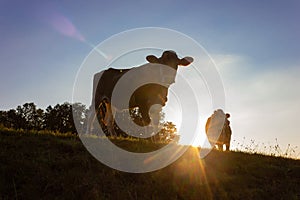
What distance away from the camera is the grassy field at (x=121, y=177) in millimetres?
7316

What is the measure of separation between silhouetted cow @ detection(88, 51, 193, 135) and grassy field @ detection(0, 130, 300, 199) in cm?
255

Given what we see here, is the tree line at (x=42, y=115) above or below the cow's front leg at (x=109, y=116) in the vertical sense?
above

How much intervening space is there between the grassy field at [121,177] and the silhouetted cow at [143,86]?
255cm

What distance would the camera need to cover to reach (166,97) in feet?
41.8

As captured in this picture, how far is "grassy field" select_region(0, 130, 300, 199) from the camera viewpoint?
7.32 metres

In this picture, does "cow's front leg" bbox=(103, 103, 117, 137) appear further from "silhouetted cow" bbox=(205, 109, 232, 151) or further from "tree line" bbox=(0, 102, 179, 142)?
"tree line" bbox=(0, 102, 179, 142)

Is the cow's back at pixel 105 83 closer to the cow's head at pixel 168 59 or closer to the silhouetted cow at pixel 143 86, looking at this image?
the silhouetted cow at pixel 143 86

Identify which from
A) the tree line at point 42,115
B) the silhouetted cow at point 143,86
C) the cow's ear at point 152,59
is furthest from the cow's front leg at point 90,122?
the tree line at point 42,115

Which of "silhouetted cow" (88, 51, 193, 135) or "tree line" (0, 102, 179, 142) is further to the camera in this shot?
"tree line" (0, 102, 179, 142)

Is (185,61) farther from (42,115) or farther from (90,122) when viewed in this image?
(42,115)

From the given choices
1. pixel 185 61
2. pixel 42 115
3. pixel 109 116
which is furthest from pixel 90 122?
pixel 42 115

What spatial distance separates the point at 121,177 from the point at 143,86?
16.3ft

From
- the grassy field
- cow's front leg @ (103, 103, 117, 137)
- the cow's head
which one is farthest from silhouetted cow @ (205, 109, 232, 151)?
the grassy field

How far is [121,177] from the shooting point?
26.6ft
